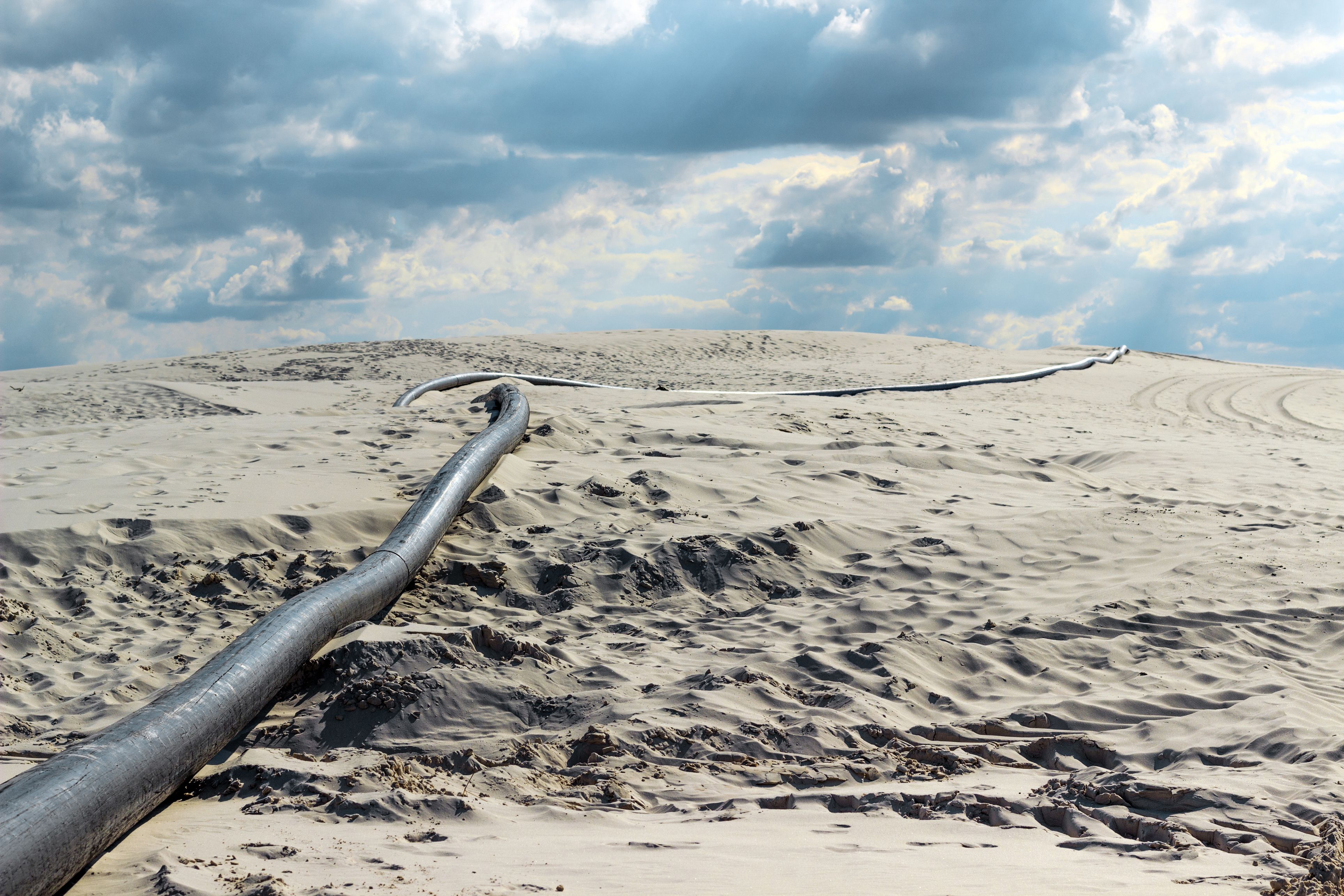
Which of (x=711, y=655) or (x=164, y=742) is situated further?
(x=711, y=655)

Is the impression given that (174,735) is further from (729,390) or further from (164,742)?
(729,390)

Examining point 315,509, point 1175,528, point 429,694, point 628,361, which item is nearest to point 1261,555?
point 1175,528

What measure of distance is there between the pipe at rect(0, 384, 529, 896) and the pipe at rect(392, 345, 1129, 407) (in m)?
6.48

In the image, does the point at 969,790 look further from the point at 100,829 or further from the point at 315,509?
the point at 315,509

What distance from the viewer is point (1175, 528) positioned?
6.05 metres

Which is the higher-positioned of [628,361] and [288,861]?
[628,361]

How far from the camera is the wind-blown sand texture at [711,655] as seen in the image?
2551 millimetres

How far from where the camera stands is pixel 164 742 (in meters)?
2.87

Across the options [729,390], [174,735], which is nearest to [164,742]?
[174,735]

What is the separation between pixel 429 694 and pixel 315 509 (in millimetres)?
2622

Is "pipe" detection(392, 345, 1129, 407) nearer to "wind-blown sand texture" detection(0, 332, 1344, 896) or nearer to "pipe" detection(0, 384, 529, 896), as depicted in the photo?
"wind-blown sand texture" detection(0, 332, 1344, 896)

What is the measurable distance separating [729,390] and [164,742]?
43.9 feet

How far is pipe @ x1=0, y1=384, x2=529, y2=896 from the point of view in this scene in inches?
90.2

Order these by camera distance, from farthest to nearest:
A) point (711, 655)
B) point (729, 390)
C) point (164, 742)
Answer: point (729, 390) → point (711, 655) → point (164, 742)
